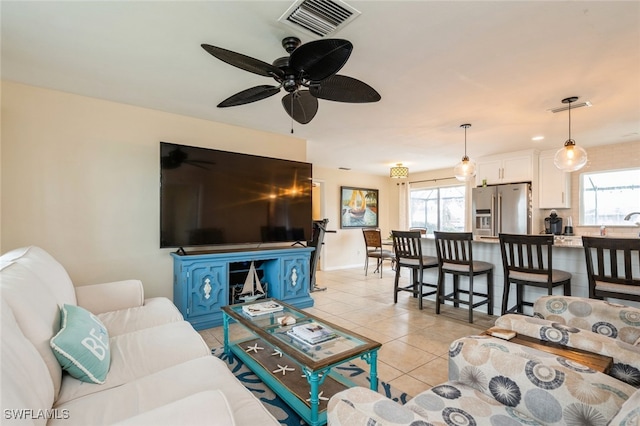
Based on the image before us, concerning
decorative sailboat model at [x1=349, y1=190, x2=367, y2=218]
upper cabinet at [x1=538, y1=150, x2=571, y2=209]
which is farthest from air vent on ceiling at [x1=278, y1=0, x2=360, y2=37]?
decorative sailboat model at [x1=349, y1=190, x2=367, y2=218]

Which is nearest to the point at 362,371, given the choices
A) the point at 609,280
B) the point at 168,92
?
the point at 609,280

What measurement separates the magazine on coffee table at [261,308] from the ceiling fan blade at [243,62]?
1.74 meters

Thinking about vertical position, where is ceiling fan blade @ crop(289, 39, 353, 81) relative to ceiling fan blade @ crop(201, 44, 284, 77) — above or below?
below

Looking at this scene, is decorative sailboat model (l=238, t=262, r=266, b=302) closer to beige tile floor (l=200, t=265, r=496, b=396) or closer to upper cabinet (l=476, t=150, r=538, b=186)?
beige tile floor (l=200, t=265, r=496, b=396)

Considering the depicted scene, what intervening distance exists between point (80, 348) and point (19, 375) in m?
0.49

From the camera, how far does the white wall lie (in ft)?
8.66

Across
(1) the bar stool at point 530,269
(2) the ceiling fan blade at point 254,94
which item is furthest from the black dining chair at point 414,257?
(2) the ceiling fan blade at point 254,94

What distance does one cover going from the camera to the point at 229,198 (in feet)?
11.5

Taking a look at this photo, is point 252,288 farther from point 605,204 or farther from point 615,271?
point 605,204

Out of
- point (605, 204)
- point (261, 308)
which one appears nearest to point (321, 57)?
point (261, 308)

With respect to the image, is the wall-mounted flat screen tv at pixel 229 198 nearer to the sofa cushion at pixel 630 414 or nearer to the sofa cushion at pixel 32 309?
the sofa cushion at pixel 32 309

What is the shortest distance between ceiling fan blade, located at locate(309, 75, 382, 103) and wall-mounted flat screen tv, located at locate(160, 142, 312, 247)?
1.84 metres

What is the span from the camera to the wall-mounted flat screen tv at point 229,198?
10.3 feet

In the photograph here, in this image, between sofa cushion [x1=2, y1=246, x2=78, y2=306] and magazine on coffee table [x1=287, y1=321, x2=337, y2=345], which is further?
magazine on coffee table [x1=287, y1=321, x2=337, y2=345]
